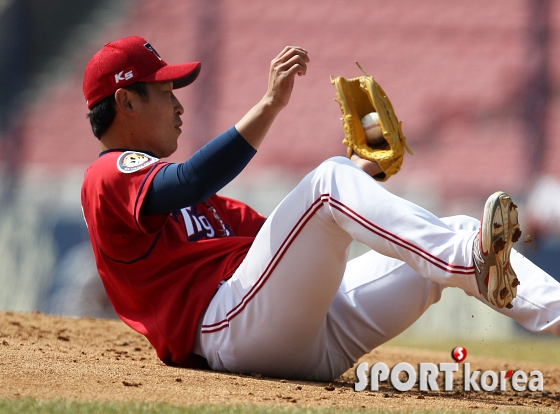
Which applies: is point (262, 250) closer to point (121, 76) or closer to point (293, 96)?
point (121, 76)

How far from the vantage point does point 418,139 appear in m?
8.02

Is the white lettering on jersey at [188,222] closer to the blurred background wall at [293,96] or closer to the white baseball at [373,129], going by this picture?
the white baseball at [373,129]

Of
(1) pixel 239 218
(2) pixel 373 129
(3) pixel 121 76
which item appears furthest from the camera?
(1) pixel 239 218

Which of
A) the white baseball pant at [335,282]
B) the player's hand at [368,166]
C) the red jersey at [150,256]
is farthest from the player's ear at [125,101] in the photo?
the player's hand at [368,166]

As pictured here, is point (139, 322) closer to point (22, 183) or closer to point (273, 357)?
point (273, 357)

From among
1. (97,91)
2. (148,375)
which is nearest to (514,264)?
(148,375)

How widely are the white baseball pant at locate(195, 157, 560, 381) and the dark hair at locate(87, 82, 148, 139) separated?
0.67 metres

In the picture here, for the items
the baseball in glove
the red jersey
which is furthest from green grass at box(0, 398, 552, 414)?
the baseball in glove

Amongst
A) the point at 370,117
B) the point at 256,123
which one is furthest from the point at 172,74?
the point at 370,117

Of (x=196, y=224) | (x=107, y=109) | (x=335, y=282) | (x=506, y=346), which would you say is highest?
(x=107, y=109)

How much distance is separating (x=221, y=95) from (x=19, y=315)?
4998 millimetres

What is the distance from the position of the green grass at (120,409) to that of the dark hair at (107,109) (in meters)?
1.02

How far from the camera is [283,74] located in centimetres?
218

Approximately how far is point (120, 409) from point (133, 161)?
79 centimetres
